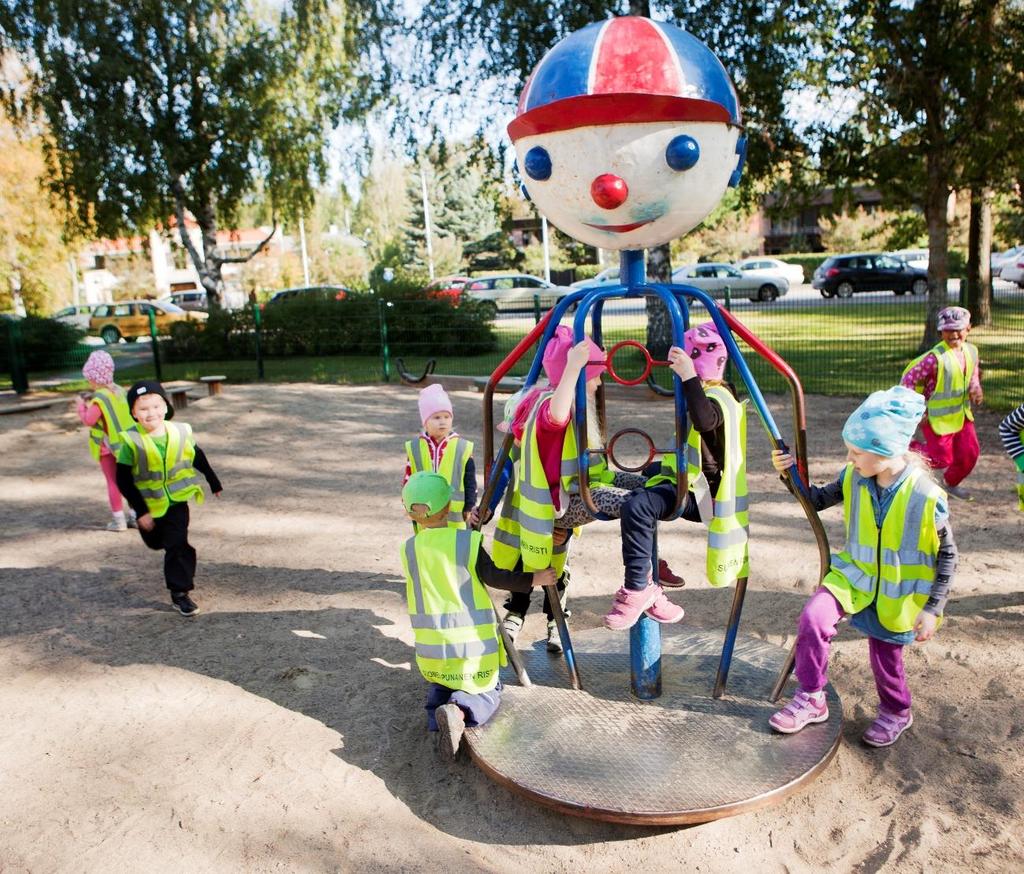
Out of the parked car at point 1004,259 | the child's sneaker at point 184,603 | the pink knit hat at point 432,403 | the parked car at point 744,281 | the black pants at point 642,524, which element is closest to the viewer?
the black pants at point 642,524

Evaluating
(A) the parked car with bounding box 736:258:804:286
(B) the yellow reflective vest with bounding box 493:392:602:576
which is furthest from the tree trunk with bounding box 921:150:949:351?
(A) the parked car with bounding box 736:258:804:286

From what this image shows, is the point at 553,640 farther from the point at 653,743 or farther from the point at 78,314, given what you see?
the point at 78,314

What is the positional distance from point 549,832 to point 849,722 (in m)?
1.43

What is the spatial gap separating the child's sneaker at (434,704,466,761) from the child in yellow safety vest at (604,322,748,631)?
0.70 meters

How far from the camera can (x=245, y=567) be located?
20.0ft

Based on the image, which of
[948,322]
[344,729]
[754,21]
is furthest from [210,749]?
[754,21]

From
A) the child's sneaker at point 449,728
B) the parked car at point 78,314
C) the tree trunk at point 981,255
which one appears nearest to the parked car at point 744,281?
the tree trunk at point 981,255

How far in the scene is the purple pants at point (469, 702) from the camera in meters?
3.57

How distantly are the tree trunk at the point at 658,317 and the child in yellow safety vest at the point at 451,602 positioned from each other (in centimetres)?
855

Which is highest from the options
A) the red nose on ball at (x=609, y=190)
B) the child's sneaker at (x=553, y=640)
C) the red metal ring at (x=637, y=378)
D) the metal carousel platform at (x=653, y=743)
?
the red nose on ball at (x=609, y=190)

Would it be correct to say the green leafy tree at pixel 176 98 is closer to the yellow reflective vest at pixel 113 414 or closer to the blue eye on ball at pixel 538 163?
the yellow reflective vest at pixel 113 414

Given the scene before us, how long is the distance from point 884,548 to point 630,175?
1.65 meters

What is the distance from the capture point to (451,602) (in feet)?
11.5

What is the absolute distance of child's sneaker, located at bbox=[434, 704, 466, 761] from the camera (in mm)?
3402
